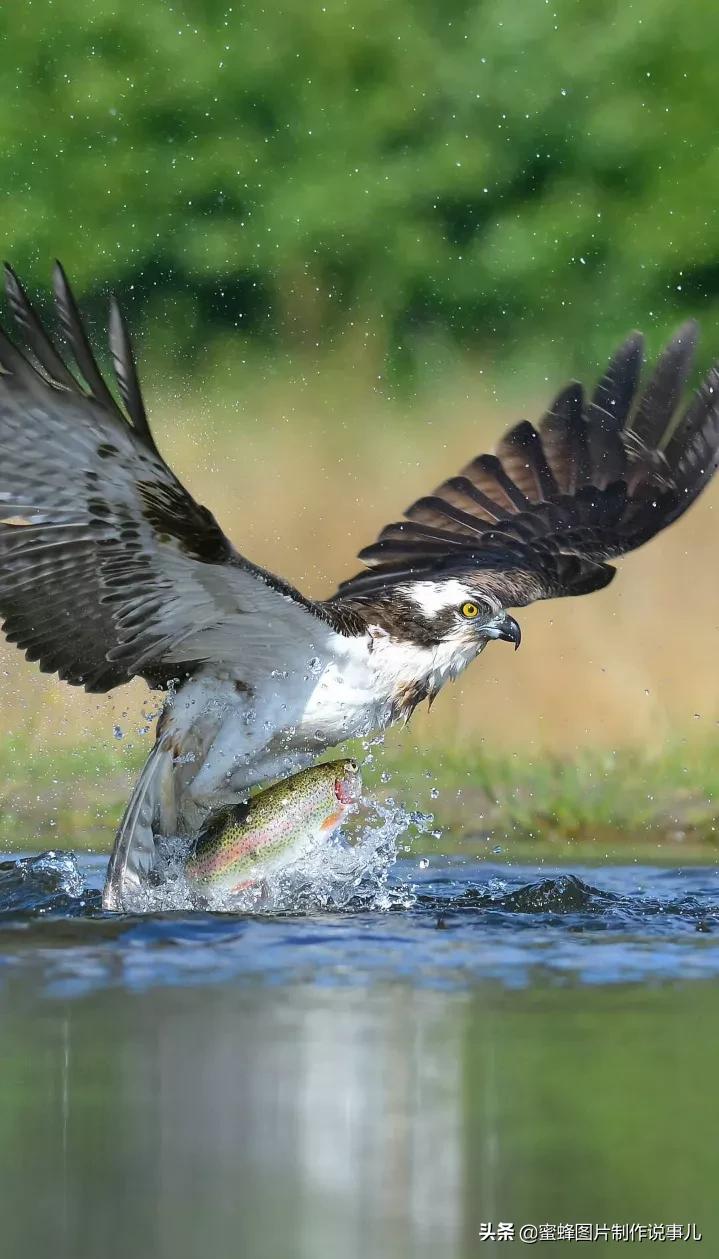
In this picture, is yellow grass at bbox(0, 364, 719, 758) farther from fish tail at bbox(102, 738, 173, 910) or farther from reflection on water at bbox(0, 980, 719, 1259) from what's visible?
reflection on water at bbox(0, 980, 719, 1259)

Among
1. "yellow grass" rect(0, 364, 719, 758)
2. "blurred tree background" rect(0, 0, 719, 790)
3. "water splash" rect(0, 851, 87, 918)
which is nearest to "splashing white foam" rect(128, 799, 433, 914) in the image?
"water splash" rect(0, 851, 87, 918)

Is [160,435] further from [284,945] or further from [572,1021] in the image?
[572,1021]

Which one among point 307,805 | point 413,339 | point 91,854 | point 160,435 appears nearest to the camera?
point 307,805

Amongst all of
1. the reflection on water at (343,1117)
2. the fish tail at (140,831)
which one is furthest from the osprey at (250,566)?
the reflection on water at (343,1117)

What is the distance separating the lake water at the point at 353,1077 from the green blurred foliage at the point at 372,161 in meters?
7.20

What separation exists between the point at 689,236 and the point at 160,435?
11.4ft

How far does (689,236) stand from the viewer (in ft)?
43.7

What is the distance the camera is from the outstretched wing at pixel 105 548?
568cm

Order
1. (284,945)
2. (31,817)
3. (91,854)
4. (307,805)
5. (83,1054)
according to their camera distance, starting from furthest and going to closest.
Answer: (31,817), (91,854), (307,805), (284,945), (83,1054)

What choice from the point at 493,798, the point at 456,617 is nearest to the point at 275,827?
the point at 456,617

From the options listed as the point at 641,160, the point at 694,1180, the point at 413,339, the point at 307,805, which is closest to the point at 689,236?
the point at 641,160

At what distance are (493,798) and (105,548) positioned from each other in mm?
3736

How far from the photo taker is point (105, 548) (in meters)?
6.14

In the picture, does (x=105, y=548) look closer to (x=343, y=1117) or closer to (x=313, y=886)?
(x=313, y=886)
